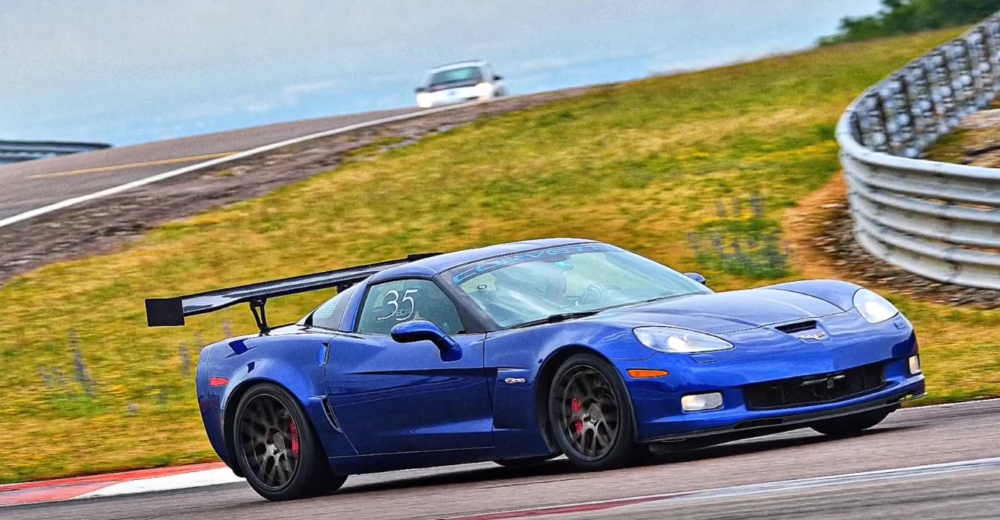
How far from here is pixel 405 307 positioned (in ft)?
28.2

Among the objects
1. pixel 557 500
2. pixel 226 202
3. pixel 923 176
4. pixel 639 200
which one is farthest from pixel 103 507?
pixel 226 202

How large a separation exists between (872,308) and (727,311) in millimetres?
743

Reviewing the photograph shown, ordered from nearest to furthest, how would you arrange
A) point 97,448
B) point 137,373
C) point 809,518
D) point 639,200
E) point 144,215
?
1. point 809,518
2. point 97,448
3. point 137,373
4. point 639,200
5. point 144,215

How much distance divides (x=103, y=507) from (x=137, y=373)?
7260mm

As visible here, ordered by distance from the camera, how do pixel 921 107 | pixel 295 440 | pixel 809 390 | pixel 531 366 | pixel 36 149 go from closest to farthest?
pixel 809 390 → pixel 531 366 → pixel 295 440 → pixel 921 107 → pixel 36 149

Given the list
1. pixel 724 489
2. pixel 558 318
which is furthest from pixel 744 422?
pixel 558 318

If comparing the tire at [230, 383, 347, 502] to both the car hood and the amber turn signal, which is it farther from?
the amber turn signal

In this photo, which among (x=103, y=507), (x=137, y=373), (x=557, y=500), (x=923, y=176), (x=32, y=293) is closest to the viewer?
(x=557, y=500)

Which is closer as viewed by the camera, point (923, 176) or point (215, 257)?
point (923, 176)

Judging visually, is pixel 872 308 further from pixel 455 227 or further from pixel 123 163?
pixel 123 163

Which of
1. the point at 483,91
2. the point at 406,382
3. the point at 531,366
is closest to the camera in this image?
the point at 531,366

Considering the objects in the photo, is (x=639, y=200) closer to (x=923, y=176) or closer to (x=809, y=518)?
(x=923, y=176)

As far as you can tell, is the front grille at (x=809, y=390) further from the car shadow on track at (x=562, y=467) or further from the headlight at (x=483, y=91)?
the headlight at (x=483, y=91)

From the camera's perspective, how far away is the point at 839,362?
731 centimetres
